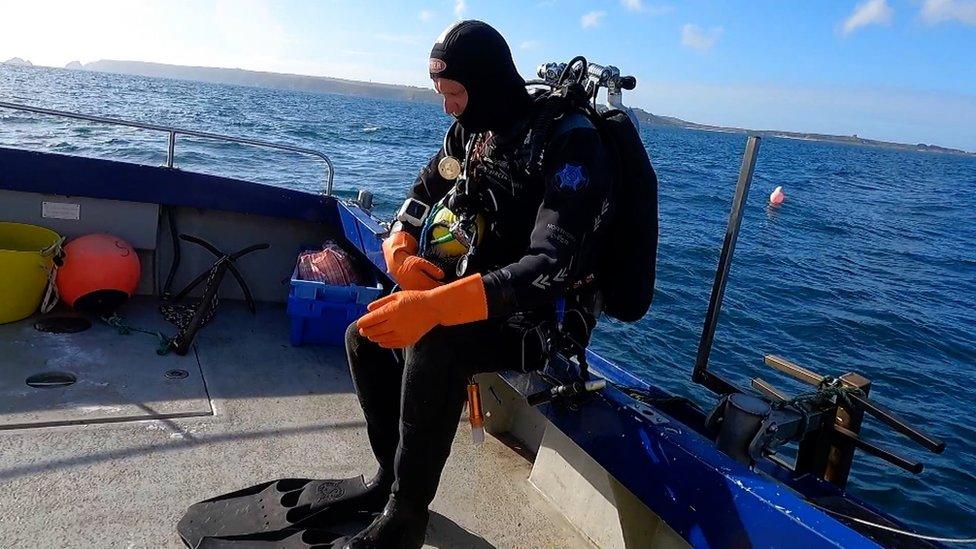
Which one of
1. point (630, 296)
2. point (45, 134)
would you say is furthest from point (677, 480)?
point (45, 134)

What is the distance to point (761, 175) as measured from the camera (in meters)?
39.6

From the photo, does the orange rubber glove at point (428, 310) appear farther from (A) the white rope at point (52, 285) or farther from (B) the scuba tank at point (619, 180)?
(A) the white rope at point (52, 285)

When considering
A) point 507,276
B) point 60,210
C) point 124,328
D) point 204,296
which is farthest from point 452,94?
point 60,210

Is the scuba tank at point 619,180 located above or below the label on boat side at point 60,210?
above

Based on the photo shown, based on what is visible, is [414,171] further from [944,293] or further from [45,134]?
[944,293]

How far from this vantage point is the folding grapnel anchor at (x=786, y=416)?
216cm

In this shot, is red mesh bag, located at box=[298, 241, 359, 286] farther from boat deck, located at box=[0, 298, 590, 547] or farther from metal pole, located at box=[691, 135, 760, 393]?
metal pole, located at box=[691, 135, 760, 393]

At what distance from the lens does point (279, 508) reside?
238 cm

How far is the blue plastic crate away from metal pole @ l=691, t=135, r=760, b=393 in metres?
1.95

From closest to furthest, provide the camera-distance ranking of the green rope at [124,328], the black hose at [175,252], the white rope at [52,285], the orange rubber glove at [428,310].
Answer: the orange rubber glove at [428,310] < the green rope at [124,328] < the white rope at [52,285] < the black hose at [175,252]

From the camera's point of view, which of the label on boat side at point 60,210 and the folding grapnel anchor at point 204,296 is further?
the label on boat side at point 60,210

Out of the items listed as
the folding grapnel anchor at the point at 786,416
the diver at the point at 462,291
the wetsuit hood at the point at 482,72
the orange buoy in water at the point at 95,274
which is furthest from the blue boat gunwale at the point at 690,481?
the orange buoy in water at the point at 95,274

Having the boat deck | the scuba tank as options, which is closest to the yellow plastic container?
the boat deck

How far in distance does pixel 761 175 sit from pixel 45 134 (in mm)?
36010
